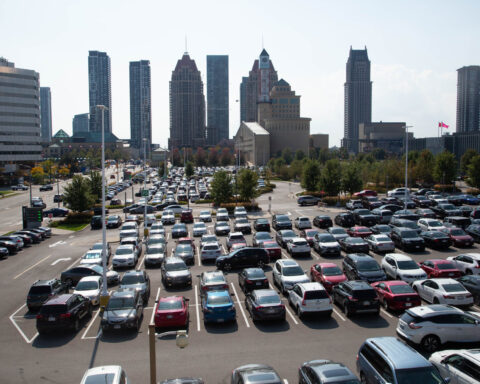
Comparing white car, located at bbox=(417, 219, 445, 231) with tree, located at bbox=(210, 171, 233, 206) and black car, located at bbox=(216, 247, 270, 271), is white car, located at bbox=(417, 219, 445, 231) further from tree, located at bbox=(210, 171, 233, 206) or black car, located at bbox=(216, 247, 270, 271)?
tree, located at bbox=(210, 171, 233, 206)

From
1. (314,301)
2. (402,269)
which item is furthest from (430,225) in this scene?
(314,301)

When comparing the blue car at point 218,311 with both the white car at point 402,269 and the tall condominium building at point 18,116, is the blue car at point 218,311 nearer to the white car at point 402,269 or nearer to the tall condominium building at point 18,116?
the white car at point 402,269

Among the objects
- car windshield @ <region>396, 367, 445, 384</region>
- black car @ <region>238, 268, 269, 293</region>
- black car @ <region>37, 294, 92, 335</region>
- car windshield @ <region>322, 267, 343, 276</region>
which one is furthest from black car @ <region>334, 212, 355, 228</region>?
car windshield @ <region>396, 367, 445, 384</region>

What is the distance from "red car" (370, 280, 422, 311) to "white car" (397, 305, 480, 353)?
372 centimetres

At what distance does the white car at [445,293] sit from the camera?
59.4 ft

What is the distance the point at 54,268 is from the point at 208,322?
Answer: 16147 millimetres

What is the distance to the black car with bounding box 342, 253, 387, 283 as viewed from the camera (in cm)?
2175

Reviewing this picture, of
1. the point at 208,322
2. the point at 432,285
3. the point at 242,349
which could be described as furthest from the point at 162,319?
the point at 432,285

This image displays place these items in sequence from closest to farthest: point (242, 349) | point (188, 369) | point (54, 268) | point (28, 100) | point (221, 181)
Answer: point (188, 369)
point (242, 349)
point (54, 268)
point (221, 181)
point (28, 100)

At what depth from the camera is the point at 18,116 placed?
388 feet

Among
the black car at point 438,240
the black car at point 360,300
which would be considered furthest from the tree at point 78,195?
the black car at point 360,300

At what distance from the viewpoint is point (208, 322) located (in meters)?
17.5

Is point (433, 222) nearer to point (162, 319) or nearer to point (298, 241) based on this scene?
point (298, 241)

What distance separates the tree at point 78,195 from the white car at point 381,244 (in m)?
32.9
